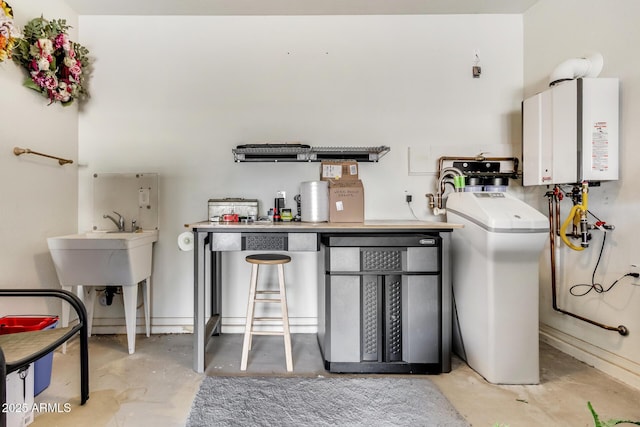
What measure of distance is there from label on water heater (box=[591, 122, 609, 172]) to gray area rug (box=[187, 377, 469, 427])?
179cm

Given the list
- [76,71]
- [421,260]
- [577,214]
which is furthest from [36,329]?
[577,214]

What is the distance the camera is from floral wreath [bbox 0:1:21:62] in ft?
6.15

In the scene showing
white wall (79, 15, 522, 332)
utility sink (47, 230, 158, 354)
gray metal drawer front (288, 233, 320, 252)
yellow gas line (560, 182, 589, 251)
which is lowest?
utility sink (47, 230, 158, 354)

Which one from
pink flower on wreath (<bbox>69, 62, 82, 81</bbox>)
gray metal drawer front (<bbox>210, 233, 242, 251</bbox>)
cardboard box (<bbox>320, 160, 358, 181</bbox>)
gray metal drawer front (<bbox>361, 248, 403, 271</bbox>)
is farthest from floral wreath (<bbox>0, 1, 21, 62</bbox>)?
gray metal drawer front (<bbox>361, 248, 403, 271</bbox>)

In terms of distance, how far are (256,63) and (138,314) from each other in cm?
253

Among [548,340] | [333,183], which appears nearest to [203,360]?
[333,183]

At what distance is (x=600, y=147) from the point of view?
1.99m

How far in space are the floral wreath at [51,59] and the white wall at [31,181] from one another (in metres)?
0.07

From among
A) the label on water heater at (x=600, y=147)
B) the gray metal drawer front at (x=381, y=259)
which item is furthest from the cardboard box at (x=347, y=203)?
the label on water heater at (x=600, y=147)

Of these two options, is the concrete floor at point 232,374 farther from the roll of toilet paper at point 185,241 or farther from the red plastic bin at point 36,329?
the roll of toilet paper at point 185,241

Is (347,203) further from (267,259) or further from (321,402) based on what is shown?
(321,402)

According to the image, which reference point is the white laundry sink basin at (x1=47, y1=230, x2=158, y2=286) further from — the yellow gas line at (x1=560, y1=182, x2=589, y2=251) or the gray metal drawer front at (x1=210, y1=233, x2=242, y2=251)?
the yellow gas line at (x1=560, y1=182, x2=589, y2=251)

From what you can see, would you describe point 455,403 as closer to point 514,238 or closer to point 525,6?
point 514,238

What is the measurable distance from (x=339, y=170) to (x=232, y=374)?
1.73 metres
